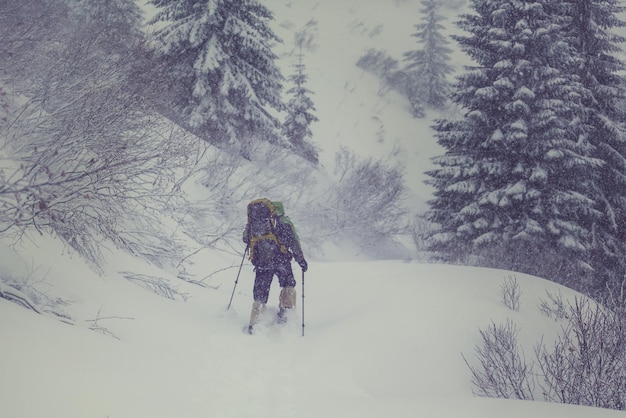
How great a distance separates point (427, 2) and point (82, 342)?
45.1 metres

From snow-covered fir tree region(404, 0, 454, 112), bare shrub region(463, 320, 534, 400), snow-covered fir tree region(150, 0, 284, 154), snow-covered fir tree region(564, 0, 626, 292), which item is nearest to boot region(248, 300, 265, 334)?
bare shrub region(463, 320, 534, 400)

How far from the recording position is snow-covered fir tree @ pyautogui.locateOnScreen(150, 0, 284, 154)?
14.6 meters

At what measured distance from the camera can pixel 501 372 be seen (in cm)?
354

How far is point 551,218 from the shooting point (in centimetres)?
1191

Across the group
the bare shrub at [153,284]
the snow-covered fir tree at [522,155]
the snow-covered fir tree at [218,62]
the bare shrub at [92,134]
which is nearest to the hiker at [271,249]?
the bare shrub at [153,284]

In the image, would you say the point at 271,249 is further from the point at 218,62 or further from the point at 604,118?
the point at 604,118

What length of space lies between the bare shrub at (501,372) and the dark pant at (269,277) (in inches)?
113

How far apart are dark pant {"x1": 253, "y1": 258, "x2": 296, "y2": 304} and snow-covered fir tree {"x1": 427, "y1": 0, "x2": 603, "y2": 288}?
7204 millimetres

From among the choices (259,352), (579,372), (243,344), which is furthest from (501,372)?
(243,344)

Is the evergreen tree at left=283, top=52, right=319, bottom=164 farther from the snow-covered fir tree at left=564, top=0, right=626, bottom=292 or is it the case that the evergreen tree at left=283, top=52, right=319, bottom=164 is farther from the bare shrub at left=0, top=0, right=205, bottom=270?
the snow-covered fir tree at left=564, top=0, right=626, bottom=292

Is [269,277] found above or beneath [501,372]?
above

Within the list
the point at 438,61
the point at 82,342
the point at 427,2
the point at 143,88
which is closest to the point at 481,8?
the point at 143,88

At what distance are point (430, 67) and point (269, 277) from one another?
38118mm

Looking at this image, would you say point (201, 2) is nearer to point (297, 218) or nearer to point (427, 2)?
point (297, 218)
